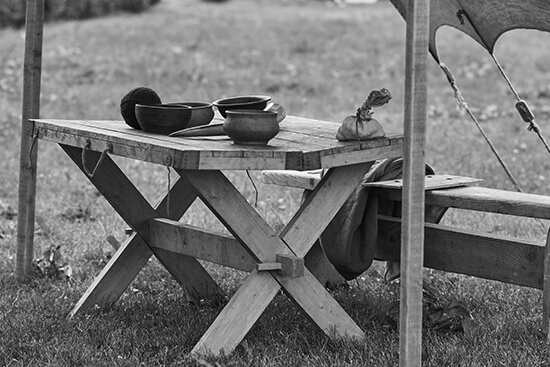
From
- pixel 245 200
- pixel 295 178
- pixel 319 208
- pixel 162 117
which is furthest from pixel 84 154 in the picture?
pixel 295 178

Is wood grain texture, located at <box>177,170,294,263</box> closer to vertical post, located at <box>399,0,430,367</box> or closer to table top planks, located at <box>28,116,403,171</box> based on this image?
table top planks, located at <box>28,116,403,171</box>

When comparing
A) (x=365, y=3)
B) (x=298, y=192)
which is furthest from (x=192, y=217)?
(x=365, y=3)

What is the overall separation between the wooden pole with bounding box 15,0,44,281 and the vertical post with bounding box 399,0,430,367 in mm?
2396

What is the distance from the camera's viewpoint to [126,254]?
448 centimetres

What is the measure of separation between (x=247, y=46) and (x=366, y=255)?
888cm

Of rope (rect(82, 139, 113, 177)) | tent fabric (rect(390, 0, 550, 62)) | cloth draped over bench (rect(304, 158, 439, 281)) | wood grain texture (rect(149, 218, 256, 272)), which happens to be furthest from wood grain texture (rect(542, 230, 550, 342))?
rope (rect(82, 139, 113, 177))

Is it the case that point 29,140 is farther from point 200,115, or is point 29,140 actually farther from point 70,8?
point 70,8

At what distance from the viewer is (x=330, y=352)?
376 centimetres

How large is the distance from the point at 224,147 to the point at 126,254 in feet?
3.68

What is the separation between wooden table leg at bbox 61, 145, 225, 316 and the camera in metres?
4.37

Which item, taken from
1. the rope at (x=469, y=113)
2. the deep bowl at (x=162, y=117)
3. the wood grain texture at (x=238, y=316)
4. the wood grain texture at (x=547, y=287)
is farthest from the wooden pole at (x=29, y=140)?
the wood grain texture at (x=547, y=287)

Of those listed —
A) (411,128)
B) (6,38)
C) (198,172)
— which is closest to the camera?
(411,128)

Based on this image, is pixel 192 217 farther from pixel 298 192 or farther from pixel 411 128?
pixel 411 128

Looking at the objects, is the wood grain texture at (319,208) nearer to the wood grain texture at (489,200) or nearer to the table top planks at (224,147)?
the table top planks at (224,147)
